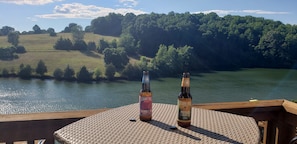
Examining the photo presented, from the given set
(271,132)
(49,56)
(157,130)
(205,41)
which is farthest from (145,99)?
(205,41)

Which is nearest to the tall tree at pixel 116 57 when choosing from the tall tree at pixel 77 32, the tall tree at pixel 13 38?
the tall tree at pixel 77 32

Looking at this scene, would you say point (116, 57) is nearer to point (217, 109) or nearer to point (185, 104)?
point (217, 109)

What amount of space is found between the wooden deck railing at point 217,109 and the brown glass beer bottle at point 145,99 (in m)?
0.32

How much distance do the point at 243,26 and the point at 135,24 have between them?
940cm

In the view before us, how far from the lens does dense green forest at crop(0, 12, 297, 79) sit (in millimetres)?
23406

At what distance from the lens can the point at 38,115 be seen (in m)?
1.29

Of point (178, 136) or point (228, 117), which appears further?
point (228, 117)

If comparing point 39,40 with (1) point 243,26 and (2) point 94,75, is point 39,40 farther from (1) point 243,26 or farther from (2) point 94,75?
(1) point 243,26

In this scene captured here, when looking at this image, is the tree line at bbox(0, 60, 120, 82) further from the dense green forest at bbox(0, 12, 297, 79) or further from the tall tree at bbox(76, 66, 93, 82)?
the dense green forest at bbox(0, 12, 297, 79)

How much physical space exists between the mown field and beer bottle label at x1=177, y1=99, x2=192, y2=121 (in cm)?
1995

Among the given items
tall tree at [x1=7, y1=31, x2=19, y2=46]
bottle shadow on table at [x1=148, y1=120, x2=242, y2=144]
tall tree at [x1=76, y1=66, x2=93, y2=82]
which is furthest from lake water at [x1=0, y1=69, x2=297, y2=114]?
bottle shadow on table at [x1=148, y1=120, x2=242, y2=144]

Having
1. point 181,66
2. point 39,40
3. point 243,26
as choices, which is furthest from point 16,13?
point 243,26

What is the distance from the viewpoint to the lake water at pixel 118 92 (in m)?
15.1

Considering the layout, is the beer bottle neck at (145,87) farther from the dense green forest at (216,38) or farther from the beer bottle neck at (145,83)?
the dense green forest at (216,38)
